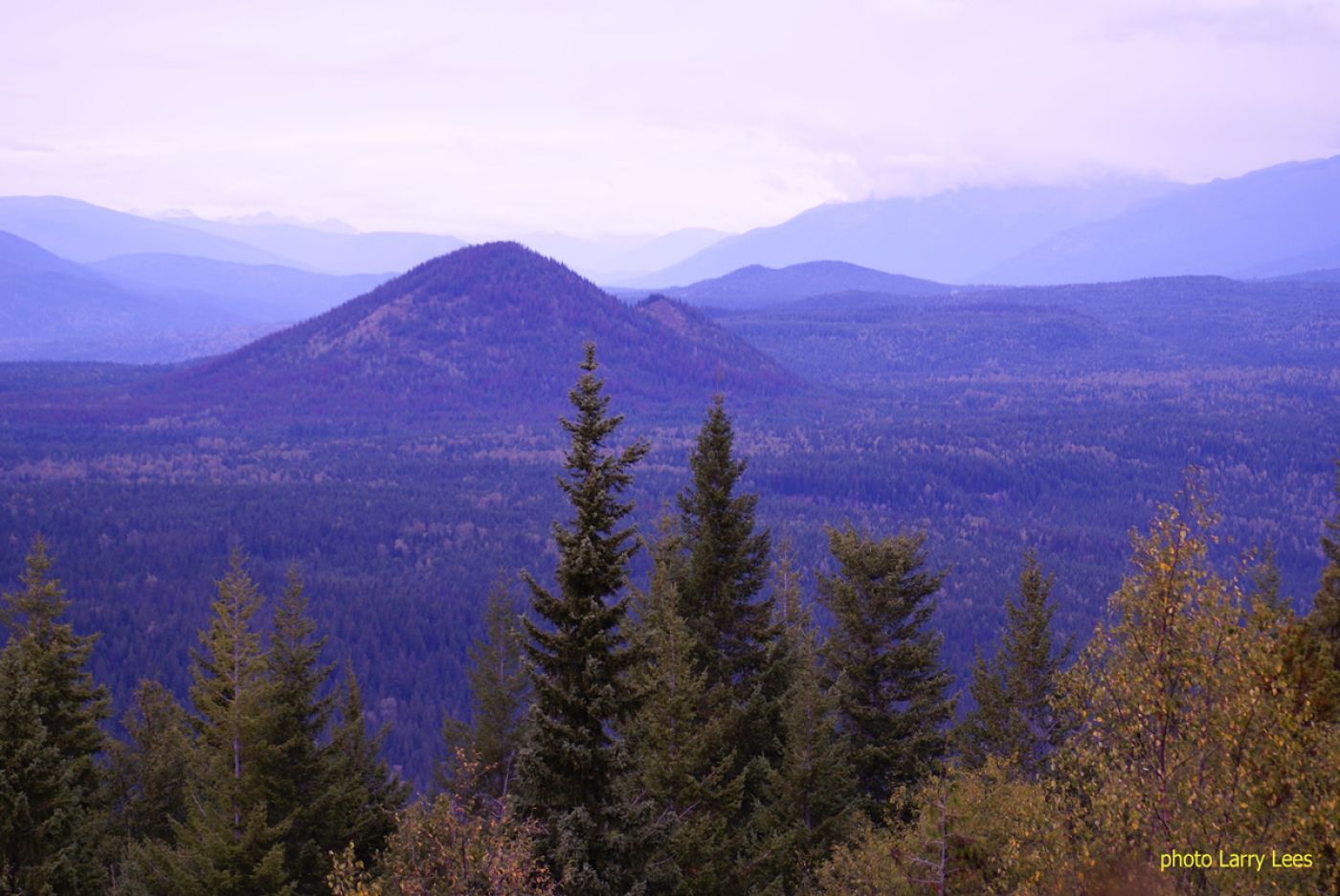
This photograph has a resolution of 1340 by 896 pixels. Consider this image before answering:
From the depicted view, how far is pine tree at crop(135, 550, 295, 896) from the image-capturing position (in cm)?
2122

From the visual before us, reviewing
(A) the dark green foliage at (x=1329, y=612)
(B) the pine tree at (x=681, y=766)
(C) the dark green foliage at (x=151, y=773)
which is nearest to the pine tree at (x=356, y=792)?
(C) the dark green foliage at (x=151, y=773)

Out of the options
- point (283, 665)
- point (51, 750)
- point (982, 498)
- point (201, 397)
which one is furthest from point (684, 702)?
point (201, 397)

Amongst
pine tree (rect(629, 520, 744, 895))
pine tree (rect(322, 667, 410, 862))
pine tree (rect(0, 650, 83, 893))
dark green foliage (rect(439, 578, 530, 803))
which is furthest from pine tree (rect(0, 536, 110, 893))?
pine tree (rect(629, 520, 744, 895))

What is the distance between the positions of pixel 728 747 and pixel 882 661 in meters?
5.02

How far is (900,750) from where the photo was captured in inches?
1031

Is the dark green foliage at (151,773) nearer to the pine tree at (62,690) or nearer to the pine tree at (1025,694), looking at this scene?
the pine tree at (62,690)

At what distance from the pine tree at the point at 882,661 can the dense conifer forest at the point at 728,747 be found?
0.28 feet

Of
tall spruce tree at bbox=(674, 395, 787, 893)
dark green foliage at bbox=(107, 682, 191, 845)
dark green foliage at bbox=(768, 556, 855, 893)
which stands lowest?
dark green foliage at bbox=(107, 682, 191, 845)

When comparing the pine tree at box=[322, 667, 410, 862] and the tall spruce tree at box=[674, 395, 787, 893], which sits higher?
the tall spruce tree at box=[674, 395, 787, 893]

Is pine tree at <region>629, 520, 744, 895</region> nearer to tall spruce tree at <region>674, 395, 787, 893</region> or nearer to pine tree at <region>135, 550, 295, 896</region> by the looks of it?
tall spruce tree at <region>674, 395, 787, 893</region>

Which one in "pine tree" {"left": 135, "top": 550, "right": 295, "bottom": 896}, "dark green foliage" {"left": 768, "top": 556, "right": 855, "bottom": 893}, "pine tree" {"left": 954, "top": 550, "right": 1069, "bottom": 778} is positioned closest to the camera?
"pine tree" {"left": 135, "top": 550, "right": 295, "bottom": 896}

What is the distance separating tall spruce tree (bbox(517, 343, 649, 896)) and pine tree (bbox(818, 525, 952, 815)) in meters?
10.8

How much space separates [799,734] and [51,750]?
1607 centimetres

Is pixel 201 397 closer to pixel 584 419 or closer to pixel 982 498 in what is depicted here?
pixel 982 498
